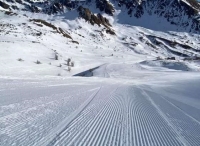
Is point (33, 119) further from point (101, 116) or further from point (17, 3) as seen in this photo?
point (17, 3)

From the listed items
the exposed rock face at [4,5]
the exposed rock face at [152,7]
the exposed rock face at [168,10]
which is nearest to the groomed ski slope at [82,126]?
the exposed rock face at [4,5]

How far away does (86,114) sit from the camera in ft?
20.1

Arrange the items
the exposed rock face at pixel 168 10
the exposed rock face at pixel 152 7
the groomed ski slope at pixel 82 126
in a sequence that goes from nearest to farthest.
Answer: the groomed ski slope at pixel 82 126 < the exposed rock face at pixel 152 7 < the exposed rock face at pixel 168 10

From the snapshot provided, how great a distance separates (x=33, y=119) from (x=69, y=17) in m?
87.8

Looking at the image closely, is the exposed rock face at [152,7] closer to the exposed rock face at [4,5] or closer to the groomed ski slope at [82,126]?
the exposed rock face at [4,5]

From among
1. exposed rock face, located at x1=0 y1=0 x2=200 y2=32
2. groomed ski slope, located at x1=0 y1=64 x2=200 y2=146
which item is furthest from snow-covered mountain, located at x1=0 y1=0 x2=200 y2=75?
groomed ski slope, located at x1=0 y1=64 x2=200 y2=146

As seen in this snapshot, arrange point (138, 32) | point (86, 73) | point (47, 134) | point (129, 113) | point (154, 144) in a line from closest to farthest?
1. point (47, 134)
2. point (154, 144)
3. point (129, 113)
4. point (86, 73)
5. point (138, 32)

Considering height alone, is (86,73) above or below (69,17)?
below

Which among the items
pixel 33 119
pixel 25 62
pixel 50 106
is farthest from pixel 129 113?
pixel 25 62

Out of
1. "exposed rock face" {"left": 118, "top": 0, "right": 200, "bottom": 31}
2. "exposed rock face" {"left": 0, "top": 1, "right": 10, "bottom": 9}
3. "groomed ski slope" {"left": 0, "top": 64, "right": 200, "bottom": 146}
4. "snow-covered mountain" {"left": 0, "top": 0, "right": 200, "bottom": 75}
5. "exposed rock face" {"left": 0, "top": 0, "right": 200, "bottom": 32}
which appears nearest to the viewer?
"groomed ski slope" {"left": 0, "top": 64, "right": 200, "bottom": 146}

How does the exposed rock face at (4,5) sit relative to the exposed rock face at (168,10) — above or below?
below

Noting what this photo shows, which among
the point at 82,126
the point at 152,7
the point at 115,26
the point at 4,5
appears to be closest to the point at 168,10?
the point at 152,7

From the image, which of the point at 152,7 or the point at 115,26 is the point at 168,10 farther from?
the point at 115,26

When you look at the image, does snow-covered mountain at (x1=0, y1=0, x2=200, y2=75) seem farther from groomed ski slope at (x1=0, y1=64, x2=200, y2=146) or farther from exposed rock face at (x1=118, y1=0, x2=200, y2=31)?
groomed ski slope at (x1=0, y1=64, x2=200, y2=146)
